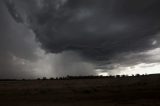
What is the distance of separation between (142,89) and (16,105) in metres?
21.3

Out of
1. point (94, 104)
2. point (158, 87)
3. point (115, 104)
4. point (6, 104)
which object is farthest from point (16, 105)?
point (158, 87)

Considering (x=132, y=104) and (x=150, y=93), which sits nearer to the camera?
(x=132, y=104)

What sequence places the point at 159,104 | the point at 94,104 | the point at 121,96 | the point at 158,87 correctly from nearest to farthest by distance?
1. the point at 159,104
2. the point at 94,104
3. the point at 121,96
4. the point at 158,87

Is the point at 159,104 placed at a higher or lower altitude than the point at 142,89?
lower

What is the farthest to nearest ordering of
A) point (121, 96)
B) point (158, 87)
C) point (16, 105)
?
1. point (158, 87)
2. point (121, 96)
3. point (16, 105)

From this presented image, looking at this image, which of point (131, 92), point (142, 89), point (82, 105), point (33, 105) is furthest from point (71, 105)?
point (142, 89)

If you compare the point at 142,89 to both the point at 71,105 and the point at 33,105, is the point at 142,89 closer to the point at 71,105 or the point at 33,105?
the point at 71,105

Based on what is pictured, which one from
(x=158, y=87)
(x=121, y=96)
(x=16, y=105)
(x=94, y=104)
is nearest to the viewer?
(x=94, y=104)

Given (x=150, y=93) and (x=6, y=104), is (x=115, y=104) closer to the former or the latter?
(x=150, y=93)

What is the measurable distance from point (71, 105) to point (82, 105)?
1.71 metres

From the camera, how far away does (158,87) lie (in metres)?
42.5

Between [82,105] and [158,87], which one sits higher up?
[158,87]

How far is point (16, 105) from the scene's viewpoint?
34875 mm

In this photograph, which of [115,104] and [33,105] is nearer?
[115,104]
